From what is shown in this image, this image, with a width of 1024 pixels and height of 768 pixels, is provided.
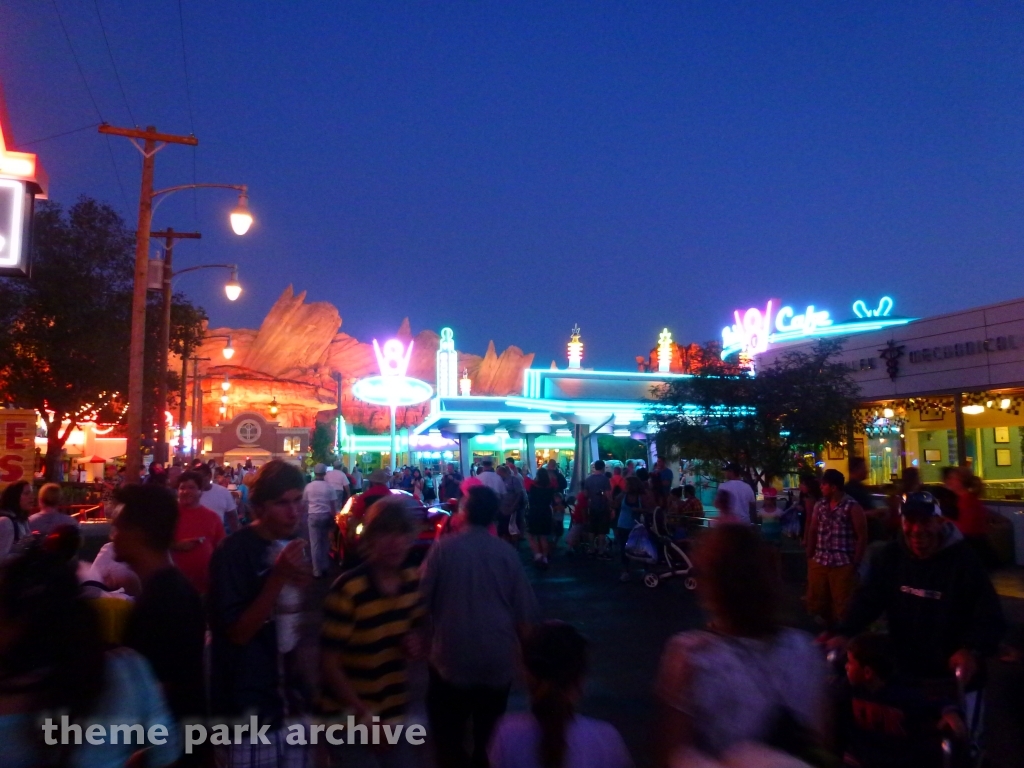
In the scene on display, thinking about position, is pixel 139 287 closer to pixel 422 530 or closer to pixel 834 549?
pixel 422 530

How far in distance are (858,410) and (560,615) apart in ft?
35.9

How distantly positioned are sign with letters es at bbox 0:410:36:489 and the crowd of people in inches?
468

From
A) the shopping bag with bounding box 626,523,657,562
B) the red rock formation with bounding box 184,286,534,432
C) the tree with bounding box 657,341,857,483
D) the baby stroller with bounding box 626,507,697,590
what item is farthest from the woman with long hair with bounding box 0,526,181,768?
the red rock formation with bounding box 184,286,534,432

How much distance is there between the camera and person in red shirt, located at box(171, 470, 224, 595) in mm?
6250

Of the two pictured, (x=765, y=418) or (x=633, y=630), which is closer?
(x=633, y=630)

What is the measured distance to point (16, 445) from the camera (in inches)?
639

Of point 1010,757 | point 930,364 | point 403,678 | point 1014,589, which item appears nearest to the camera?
point 403,678

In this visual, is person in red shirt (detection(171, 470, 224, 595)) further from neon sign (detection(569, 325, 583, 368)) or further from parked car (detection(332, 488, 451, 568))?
neon sign (detection(569, 325, 583, 368))

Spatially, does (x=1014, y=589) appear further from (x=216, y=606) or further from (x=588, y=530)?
(x=216, y=606)

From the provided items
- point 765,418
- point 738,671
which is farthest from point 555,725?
point 765,418

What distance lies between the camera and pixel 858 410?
63.0ft

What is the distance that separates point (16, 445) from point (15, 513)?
951 cm

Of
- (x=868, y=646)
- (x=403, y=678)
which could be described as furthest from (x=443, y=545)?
(x=868, y=646)

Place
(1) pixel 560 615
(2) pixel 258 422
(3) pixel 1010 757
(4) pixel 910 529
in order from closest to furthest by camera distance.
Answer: (4) pixel 910 529
(3) pixel 1010 757
(1) pixel 560 615
(2) pixel 258 422
